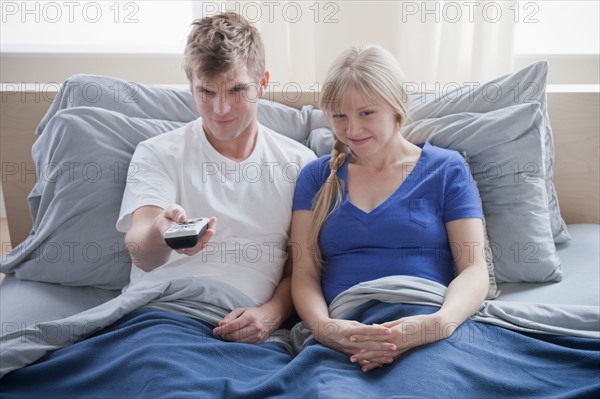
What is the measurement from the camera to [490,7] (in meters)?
1.98

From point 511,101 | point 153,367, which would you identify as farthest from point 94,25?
point 153,367

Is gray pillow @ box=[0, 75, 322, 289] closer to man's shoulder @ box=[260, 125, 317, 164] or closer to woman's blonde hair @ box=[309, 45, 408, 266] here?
man's shoulder @ box=[260, 125, 317, 164]

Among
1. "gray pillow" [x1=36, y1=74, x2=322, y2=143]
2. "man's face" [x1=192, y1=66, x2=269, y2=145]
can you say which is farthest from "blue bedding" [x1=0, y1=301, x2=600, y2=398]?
"gray pillow" [x1=36, y1=74, x2=322, y2=143]

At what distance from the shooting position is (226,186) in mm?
1515

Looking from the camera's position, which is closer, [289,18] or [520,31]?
[289,18]

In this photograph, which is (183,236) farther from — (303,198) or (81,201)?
(81,201)

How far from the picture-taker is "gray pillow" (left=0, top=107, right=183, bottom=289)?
1574mm

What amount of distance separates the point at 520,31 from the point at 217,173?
124 centimetres

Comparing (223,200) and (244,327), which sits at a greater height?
(223,200)

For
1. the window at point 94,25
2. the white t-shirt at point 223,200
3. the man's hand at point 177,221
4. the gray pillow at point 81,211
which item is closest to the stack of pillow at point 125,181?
the gray pillow at point 81,211

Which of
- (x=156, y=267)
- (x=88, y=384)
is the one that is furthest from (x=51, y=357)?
(x=156, y=267)

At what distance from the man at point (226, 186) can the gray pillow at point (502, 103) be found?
24cm

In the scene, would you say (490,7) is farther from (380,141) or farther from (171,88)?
(171,88)

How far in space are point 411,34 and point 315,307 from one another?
990mm
